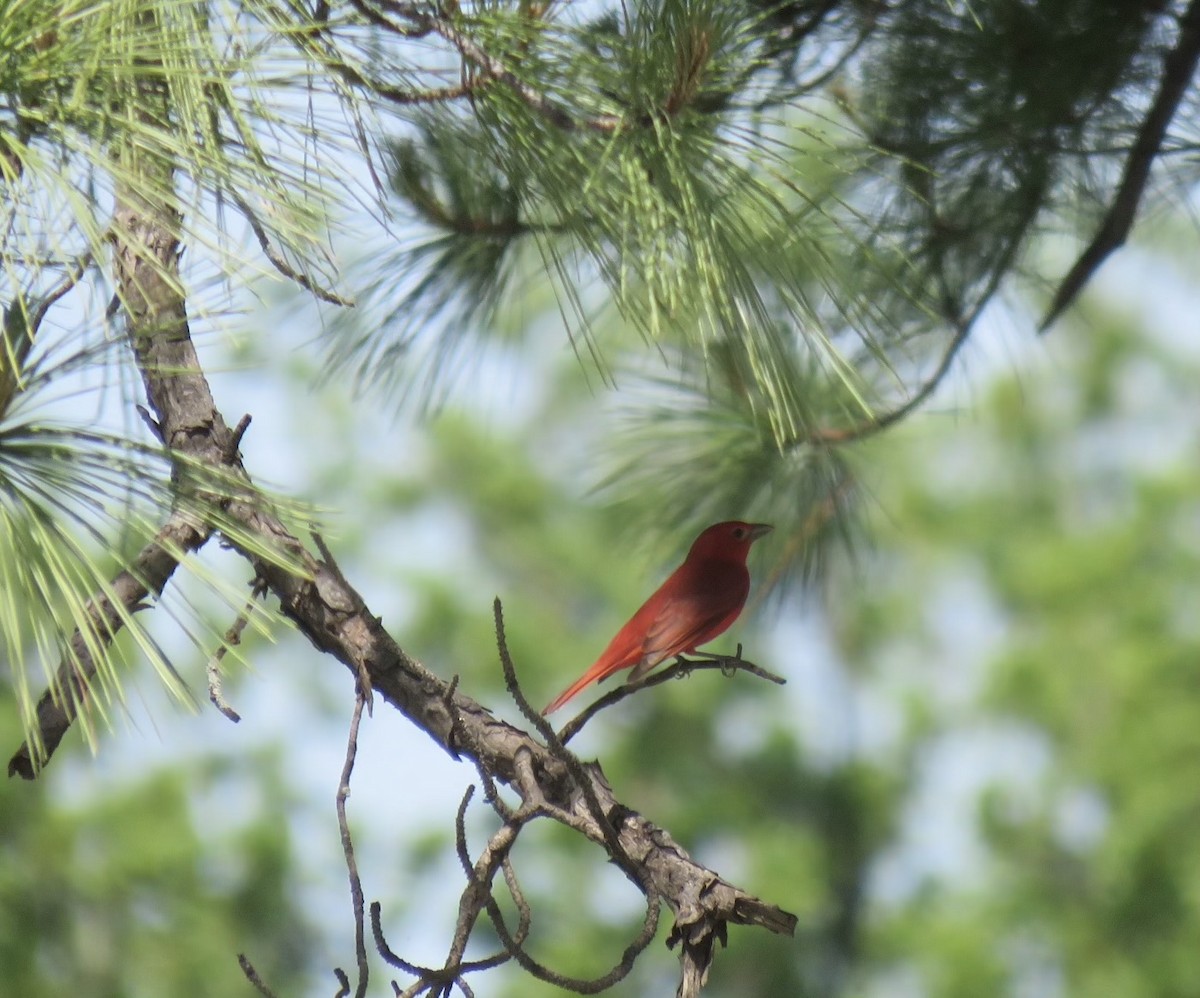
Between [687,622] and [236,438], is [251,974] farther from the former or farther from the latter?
[687,622]

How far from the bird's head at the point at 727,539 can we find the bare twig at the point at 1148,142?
0.59m

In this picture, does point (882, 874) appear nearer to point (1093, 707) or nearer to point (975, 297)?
point (1093, 707)

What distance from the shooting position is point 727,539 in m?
2.46

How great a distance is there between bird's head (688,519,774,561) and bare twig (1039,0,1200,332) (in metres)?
0.59

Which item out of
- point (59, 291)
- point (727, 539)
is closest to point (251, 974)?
point (59, 291)

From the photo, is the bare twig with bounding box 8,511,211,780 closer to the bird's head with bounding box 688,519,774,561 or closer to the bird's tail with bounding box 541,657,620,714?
the bird's tail with bounding box 541,657,620,714

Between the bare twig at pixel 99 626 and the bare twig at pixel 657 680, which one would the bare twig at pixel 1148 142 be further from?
the bare twig at pixel 99 626

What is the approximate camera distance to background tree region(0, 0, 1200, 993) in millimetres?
1134

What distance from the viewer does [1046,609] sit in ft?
31.5

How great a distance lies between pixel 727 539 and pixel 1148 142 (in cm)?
89

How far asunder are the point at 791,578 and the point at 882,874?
619 cm

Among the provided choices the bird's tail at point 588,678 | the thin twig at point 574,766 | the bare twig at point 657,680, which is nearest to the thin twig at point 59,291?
the thin twig at point 574,766

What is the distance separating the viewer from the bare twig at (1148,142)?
212cm

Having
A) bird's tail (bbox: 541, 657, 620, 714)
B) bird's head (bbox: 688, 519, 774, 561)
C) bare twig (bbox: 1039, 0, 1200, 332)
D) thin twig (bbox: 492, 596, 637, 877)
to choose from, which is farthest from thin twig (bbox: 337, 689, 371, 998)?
bare twig (bbox: 1039, 0, 1200, 332)
